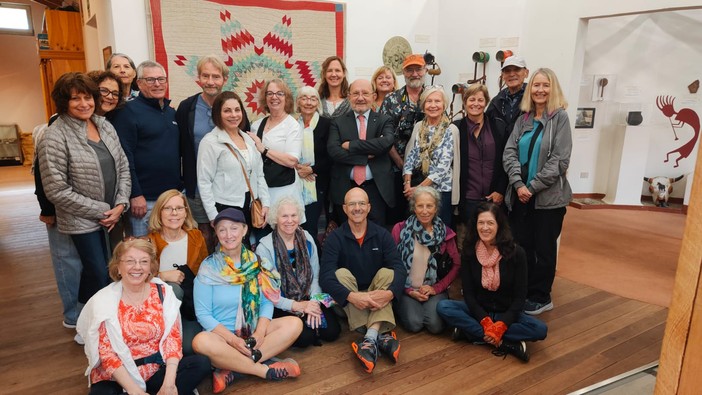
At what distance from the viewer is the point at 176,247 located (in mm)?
2564

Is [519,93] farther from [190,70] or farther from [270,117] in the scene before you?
[190,70]

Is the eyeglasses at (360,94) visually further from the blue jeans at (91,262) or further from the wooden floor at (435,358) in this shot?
the blue jeans at (91,262)

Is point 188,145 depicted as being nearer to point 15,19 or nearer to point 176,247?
point 176,247

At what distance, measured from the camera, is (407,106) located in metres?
3.57

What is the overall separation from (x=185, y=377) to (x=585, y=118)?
6646 mm

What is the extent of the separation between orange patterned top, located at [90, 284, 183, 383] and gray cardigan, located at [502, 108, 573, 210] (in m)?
2.34

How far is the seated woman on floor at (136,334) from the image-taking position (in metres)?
1.97

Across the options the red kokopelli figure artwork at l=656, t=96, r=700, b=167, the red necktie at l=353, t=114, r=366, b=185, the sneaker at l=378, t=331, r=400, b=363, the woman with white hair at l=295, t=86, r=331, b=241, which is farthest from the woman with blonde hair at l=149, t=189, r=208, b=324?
the red kokopelli figure artwork at l=656, t=96, r=700, b=167

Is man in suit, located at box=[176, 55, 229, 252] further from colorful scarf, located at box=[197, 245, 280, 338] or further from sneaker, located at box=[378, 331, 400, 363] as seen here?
sneaker, located at box=[378, 331, 400, 363]

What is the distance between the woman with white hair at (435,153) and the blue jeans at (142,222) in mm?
1728

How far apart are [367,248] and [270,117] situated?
3.66 ft

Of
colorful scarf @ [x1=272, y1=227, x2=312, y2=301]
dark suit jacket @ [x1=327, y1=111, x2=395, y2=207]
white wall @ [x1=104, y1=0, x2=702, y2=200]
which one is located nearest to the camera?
colorful scarf @ [x1=272, y1=227, x2=312, y2=301]

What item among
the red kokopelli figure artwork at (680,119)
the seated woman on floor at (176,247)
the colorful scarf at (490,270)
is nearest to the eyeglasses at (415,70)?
the colorful scarf at (490,270)

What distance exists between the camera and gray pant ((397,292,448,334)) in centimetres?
287
